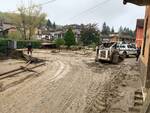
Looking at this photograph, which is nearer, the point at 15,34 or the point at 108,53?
the point at 108,53

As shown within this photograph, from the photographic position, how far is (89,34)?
70062mm

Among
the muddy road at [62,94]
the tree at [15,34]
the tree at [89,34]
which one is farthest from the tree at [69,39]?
the muddy road at [62,94]

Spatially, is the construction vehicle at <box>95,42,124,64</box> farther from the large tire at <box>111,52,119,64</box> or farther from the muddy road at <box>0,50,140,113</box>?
the muddy road at <box>0,50,140,113</box>

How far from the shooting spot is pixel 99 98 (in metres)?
13.6

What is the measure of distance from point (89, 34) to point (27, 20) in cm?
1621

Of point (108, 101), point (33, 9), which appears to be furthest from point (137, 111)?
point (33, 9)

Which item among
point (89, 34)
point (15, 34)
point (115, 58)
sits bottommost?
point (115, 58)

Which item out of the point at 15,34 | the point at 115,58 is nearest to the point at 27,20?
the point at 15,34

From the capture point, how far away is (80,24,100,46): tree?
230 feet

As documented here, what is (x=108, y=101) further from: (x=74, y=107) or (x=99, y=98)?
(x=74, y=107)

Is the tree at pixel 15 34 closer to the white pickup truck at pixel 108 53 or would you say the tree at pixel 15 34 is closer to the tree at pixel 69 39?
the tree at pixel 69 39

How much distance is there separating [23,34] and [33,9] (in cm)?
782

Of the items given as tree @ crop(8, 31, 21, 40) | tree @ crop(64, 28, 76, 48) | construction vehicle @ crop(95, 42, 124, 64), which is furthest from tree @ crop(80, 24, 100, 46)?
construction vehicle @ crop(95, 42, 124, 64)

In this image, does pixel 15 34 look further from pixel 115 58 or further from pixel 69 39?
pixel 115 58
